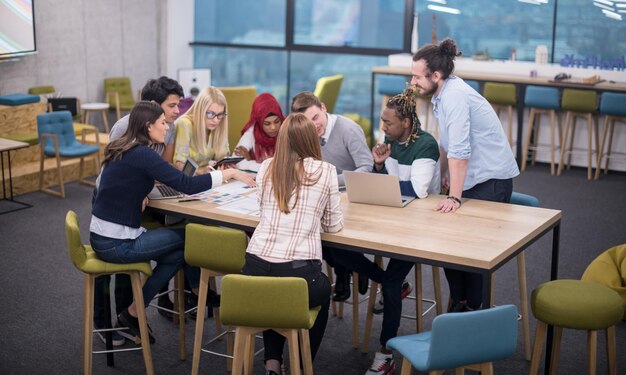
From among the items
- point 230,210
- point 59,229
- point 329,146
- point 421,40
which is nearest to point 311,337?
point 230,210

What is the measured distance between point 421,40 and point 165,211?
686 cm

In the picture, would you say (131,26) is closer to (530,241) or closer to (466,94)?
(466,94)

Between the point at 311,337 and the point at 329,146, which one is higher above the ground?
the point at 329,146

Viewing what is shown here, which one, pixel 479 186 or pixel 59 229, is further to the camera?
pixel 59 229

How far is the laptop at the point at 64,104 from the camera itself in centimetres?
902

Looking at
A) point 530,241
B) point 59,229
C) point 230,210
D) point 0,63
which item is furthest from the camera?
point 0,63

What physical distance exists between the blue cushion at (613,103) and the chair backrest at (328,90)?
9.26 feet

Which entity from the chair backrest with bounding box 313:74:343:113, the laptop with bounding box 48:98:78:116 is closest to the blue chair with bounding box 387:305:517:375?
the chair backrest with bounding box 313:74:343:113

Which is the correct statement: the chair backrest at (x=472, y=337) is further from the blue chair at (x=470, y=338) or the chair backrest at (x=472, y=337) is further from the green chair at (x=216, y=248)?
the green chair at (x=216, y=248)

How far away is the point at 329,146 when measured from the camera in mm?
4871

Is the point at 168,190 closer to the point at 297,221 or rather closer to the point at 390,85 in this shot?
the point at 297,221

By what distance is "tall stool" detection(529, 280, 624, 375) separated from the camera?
3.67 metres

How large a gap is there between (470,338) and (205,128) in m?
2.41

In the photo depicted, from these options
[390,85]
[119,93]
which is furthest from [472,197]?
[119,93]
